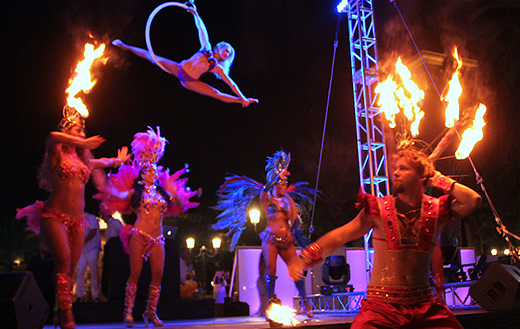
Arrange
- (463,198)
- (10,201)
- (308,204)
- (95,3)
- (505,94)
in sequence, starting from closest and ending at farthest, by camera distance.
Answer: (463,198) < (308,204) < (95,3) < (10,201) < (505,94)

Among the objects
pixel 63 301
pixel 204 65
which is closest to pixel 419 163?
pixel 63 301

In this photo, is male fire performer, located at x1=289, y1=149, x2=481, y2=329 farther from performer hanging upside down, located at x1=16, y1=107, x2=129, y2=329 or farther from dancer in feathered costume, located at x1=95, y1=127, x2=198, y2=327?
dancer in feathered costume, located at x1=95, y1=127, x2=198, y2=327

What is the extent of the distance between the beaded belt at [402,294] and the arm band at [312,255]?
0.42 metres

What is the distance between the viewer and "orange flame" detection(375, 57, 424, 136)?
584 cm

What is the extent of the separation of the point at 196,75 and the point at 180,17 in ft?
10.2

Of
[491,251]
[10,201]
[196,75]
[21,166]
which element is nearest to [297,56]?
[196,75]

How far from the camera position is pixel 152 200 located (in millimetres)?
5184

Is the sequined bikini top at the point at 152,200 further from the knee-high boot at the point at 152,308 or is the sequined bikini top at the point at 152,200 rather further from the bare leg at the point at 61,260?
the bare leg at the point at 61,260

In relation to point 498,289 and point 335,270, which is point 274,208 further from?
point 498,289

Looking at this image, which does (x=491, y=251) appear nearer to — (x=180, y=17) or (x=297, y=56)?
(x=297, y=56)

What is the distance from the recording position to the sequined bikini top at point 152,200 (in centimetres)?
514

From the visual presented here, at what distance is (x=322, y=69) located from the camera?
12367 millimetres

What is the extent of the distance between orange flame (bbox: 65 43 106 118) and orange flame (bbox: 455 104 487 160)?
3700 millimetres

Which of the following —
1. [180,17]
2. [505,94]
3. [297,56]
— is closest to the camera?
[180,17]
